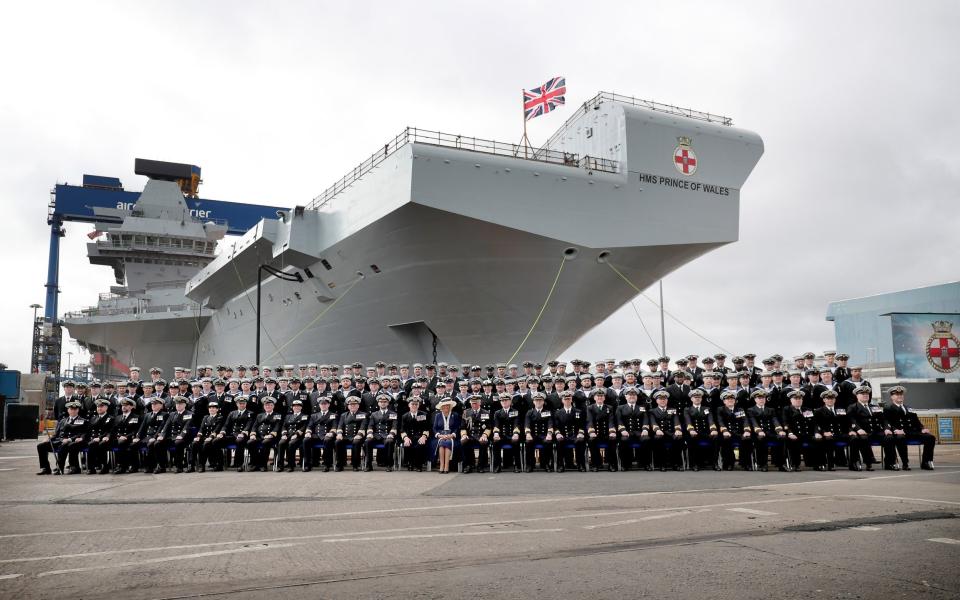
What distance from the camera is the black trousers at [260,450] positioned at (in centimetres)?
1177

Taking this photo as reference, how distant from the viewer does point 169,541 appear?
16.2 ft

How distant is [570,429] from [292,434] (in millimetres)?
4730

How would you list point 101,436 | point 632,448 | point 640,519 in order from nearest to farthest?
point 640,519, point 632,448, point 101,436

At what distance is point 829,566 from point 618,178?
14454 millimetres

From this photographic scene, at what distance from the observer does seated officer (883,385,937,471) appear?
420 inches

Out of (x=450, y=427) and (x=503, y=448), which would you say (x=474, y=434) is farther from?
(x=503, y=448)

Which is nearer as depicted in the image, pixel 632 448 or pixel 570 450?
pixel 632 448

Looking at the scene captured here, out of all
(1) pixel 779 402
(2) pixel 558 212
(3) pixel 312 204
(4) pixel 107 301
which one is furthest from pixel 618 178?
(4) pixel 107 301

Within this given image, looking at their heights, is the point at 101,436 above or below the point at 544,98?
below

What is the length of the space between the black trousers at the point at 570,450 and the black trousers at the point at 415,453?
2243mm

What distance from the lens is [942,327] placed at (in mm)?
21094

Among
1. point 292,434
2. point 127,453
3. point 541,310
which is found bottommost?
point 127,453

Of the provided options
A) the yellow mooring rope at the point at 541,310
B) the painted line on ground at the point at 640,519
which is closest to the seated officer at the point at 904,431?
the painted line on ground at the point at 640,519

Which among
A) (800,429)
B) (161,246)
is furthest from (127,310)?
(800,429)
